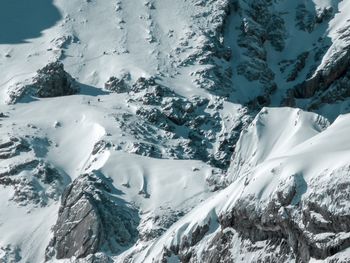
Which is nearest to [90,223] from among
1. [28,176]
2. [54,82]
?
[28,176]

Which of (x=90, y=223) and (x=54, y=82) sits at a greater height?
(x=90, y=223)

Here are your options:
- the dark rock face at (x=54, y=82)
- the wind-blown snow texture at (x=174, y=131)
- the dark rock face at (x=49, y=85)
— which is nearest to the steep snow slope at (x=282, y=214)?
the wind-blown snow texture at (x=174, y=131)

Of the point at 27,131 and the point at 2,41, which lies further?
the point at 2,41

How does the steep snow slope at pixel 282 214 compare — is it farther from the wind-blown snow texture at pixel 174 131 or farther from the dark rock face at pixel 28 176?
the dark rock face at pixel 28 176

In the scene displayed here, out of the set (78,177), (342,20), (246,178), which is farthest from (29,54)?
(246,178)

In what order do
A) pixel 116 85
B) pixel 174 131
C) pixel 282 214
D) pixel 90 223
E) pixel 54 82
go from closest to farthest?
1. pixel 282 214
2. pixel 90 223
3. pixel 174 131
4. pixel 54 82
5. pixel 116 85

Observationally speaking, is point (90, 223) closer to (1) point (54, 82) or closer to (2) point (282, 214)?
(2) point (282, 214)

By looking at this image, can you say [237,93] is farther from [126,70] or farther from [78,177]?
[78,177]
